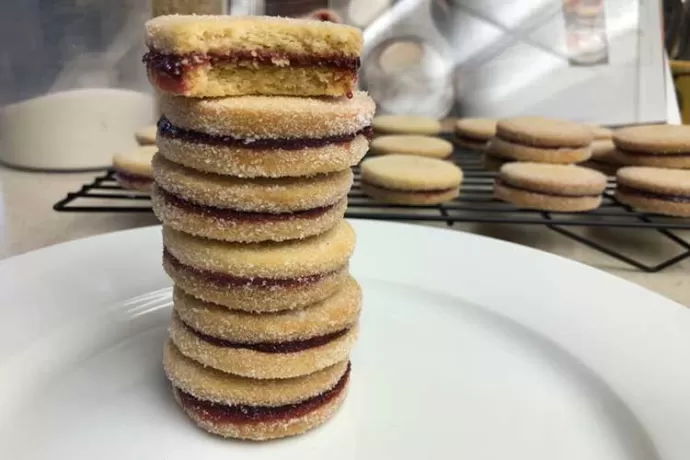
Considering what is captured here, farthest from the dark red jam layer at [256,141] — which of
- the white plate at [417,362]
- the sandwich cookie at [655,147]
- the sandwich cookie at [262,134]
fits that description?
the sandwich cookie at [655,147]

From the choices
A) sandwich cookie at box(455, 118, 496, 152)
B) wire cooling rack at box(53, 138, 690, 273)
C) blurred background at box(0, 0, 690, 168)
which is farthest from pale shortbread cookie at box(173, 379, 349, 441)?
blurred background at box(0, 0, 690, 168)

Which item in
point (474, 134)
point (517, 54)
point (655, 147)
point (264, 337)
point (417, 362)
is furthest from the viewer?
point (517, 54)

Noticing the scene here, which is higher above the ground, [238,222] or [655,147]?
[238,222]

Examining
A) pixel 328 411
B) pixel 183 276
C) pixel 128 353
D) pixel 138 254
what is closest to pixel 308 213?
pixel 183 276

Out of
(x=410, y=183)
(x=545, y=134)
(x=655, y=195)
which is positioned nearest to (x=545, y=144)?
(x=545, y=134)

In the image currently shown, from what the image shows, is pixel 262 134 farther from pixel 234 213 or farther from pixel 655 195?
pixel 655 195

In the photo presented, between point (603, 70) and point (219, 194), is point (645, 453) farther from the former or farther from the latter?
point (603, 70)

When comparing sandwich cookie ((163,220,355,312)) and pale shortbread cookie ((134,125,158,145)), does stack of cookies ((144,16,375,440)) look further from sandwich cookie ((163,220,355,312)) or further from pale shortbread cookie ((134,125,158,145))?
pale shortbread cookie ((134,125,158,145))
